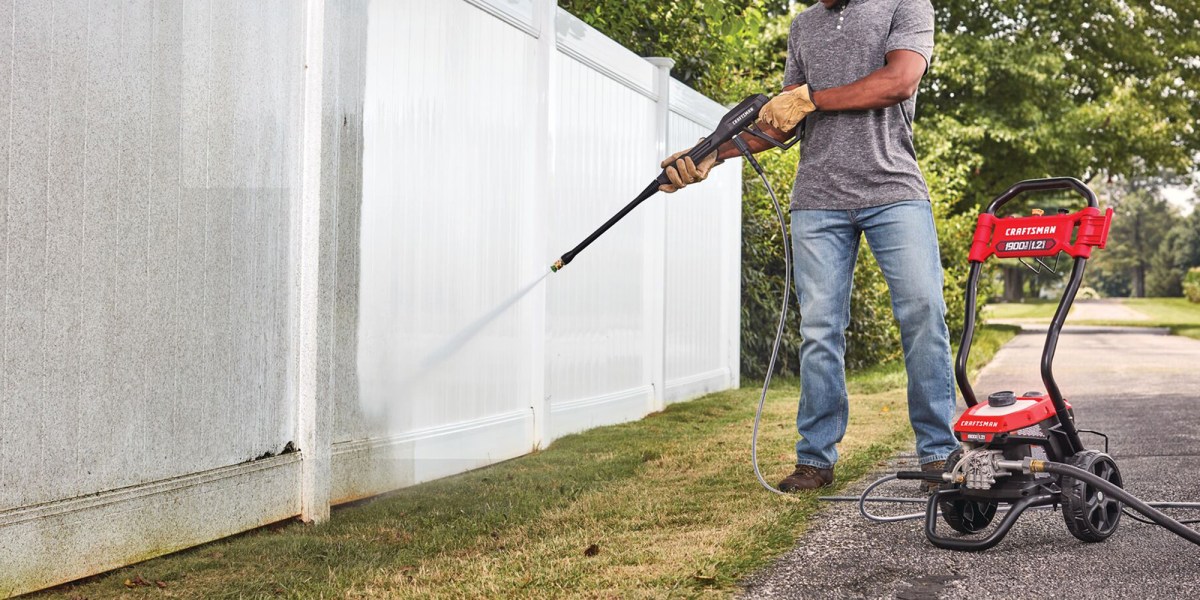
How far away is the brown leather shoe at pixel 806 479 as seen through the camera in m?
3.72

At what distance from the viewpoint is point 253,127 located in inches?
123

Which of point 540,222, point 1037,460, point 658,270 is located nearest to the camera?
point 1037,460

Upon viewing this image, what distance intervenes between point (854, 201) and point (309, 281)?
1665 mm

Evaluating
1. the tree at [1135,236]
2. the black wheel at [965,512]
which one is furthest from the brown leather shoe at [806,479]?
the tree at [1135,236]

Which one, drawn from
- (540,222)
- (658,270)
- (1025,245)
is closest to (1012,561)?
(1025,245)

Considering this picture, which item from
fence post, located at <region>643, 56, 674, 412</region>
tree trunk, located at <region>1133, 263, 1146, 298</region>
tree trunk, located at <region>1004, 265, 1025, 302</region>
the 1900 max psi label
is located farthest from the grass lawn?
tree trunk, located at <region>1133, 263, 1146, 298</region>

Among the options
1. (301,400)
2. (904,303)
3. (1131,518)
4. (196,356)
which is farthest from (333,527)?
(1131,518)

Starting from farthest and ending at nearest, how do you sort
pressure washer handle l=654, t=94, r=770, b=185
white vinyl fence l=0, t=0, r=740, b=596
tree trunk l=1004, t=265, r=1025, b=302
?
tree trunk l=1004, t=265, r=1025, b=302
pressure washer handle l=654, t=94, r=770, b=185
white vinyl fence l=0, t=0, r=740, b=596

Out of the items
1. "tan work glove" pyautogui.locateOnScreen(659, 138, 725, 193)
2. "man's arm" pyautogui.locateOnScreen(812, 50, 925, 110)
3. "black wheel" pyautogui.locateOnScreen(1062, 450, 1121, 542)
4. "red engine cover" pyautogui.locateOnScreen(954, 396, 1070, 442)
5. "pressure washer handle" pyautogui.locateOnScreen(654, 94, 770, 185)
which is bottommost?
"black wheel" pyautogui.locateOnScreen(1062, 450, 1121, 542)

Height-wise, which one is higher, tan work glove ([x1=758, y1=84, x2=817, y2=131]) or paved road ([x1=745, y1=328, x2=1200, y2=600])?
tan work glove ([x1=758, y1=84, x2=817, y2=131])

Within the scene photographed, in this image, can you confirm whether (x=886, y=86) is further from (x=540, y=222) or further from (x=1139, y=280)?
(x=1139, y=280)

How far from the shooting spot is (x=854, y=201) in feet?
12.0

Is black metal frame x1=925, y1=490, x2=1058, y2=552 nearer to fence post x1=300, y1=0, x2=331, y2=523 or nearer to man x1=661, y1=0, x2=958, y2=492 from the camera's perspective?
man x1=661, y1=0, x2=958, y2=492

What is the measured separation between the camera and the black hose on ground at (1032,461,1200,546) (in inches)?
104
